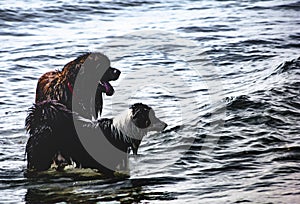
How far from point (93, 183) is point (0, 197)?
0.86 meters

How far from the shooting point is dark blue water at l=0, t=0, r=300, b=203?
7137 millimetres

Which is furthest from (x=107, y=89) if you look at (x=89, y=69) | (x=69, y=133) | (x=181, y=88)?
(x=181, y=88)

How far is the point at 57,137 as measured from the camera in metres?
7.16

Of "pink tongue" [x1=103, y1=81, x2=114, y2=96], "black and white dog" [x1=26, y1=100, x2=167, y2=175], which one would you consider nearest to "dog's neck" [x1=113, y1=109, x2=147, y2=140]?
"black and white dog" [x1=26, y1=100, x2=167, y2=175]

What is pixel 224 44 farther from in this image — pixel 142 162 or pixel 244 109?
pixel 142 162

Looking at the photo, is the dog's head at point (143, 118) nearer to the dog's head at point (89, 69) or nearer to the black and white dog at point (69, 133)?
the black and white dog at point (69, 133)

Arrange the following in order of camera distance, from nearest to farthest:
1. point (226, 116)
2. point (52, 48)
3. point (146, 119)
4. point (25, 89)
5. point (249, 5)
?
point (146, 119) < point (226, 116) < point (25, 89) < point (52, 48) < point (249, 5)

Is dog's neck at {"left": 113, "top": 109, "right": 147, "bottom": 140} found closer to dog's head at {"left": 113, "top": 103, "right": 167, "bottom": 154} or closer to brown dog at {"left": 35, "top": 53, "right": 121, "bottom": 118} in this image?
dog's head at {"left": 113, "top": 103, "right": 167, "bottom": 154}

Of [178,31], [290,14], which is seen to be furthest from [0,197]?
[290,14]

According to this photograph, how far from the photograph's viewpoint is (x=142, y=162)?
784cm

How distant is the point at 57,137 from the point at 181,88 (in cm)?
384

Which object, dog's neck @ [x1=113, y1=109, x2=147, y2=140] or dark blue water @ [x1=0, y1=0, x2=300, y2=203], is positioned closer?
dark blue water @ [x1=0, y1=0, x2=300, y2=203]

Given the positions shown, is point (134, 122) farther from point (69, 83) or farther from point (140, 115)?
point (69, 83)

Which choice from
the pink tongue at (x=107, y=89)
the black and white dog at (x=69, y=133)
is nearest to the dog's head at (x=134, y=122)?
the black and white dog at (x=69, y=133)
